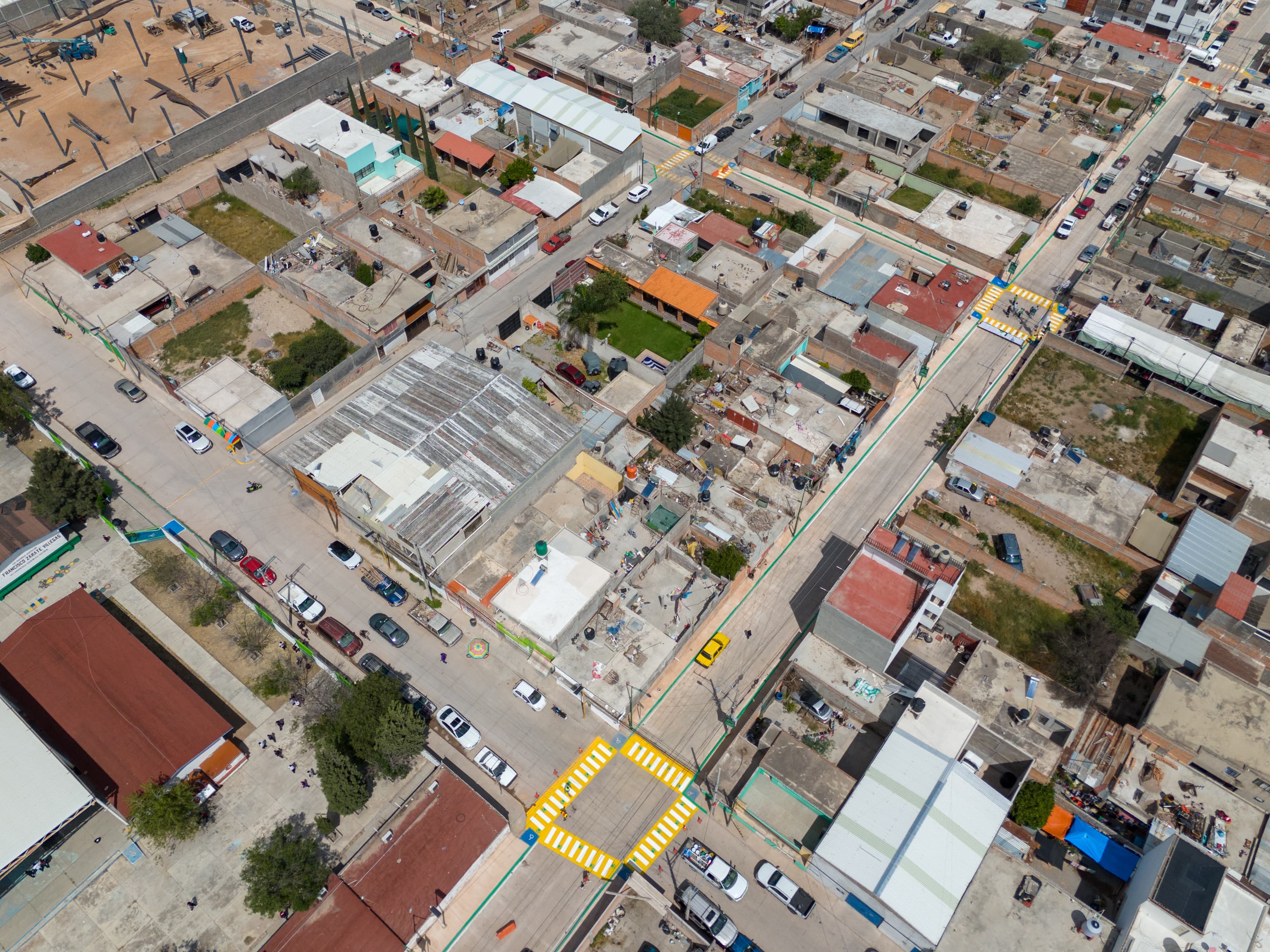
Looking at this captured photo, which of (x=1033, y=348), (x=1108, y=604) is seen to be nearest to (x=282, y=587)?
(x=1108, y=604)

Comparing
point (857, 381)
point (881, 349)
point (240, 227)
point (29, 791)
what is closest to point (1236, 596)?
point (857, 381)

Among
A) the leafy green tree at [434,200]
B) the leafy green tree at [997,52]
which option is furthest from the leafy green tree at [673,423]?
the leafy green tree at [997,52]

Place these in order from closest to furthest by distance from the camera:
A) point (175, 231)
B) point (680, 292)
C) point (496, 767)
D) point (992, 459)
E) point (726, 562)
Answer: point (496, 767) → point (726, 562) → point (992, 459) → point (680, 292) → point (175, 231)

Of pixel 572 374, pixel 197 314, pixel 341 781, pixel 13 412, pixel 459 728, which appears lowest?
pixel 341 781

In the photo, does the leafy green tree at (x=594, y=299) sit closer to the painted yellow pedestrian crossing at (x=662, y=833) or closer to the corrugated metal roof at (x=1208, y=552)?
the painted yellow pedestrian crossing at (x=662, y=833)

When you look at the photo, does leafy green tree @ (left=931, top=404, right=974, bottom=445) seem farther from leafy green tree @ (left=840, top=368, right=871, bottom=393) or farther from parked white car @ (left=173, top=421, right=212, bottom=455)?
parked white car @ (left=173, top=421, right=212, bottom=455)

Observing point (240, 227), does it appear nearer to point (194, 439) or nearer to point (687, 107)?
point (194, 439)
